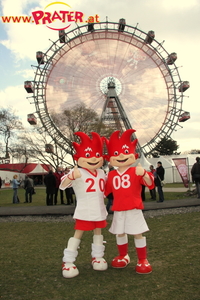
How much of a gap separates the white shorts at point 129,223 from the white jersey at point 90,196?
248 millimetres

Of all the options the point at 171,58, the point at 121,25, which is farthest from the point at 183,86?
the point at 121,25

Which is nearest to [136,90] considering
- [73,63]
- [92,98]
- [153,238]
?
[92,98]

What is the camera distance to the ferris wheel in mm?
30484

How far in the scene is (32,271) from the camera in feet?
14.4

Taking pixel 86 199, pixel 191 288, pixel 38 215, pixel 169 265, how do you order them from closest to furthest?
1. pixel 191 288
2. pixel 169 265
3. pixel 86 199
4. pixel 38 215

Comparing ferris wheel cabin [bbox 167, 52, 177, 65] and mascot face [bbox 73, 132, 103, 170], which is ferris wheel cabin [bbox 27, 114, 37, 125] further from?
mascot face [bbox 73, 132, 103, 170]

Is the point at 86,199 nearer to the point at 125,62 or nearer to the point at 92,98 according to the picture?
the point at 92,98

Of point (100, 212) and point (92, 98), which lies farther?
point (92, 98)

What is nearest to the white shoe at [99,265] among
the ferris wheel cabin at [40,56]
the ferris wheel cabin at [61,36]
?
the ferris wheel cabin at [40,56]

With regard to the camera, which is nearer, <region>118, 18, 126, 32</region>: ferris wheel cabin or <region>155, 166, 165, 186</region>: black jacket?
<region>155, 166, 165, 186</region>: black jacket

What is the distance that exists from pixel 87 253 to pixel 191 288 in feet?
7.52

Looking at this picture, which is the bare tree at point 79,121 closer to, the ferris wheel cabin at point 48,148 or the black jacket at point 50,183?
the ferris wheel cabin at point 48,148

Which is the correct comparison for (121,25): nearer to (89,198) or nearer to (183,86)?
(183,86)

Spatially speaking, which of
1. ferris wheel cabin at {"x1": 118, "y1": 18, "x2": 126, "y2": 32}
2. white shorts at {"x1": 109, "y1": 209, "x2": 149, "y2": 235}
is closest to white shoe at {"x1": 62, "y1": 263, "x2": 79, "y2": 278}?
white shorts at {"x1": 109, "y1": 209, "x2": 149, "y2": 235}
